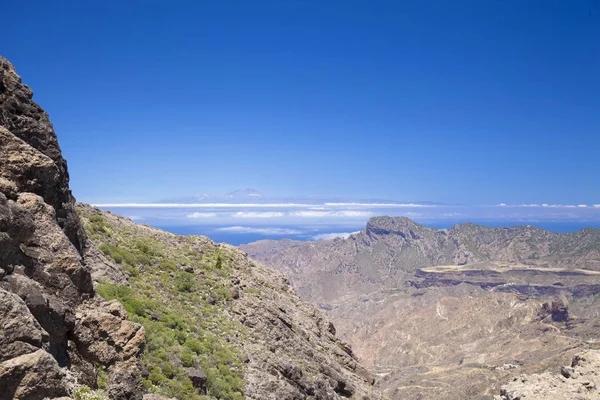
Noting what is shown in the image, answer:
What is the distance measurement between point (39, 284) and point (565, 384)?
3602cm

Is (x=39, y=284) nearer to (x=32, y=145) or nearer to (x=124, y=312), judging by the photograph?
(x=124, y=312)

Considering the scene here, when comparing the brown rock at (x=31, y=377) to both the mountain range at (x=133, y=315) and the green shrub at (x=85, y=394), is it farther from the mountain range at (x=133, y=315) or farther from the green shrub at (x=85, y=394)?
the green shrub at (x=85, y=394)

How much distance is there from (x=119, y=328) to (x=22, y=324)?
4636 mm

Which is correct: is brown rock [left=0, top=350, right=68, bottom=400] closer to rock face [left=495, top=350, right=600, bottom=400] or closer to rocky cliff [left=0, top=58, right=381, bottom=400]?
rocky cliff [left=0, top=58, right=381, bottom=400]

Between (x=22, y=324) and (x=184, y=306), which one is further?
(x=184, y=306)

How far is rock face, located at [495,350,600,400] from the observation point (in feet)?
104

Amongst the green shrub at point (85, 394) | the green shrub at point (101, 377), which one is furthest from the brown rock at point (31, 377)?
the green shrub at point (101, 377)

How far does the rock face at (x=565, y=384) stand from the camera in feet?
104

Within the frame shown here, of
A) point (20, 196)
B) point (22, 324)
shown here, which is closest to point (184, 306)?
point (20, 196)

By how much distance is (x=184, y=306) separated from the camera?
2720 centimetres

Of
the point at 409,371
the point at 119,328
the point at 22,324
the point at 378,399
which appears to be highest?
the point at 22,324

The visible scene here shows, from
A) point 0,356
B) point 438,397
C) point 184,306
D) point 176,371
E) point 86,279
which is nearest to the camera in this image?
point 0,356

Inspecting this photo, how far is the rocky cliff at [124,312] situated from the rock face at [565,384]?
1131cm

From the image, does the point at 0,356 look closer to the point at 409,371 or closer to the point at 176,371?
the point at 176,371
